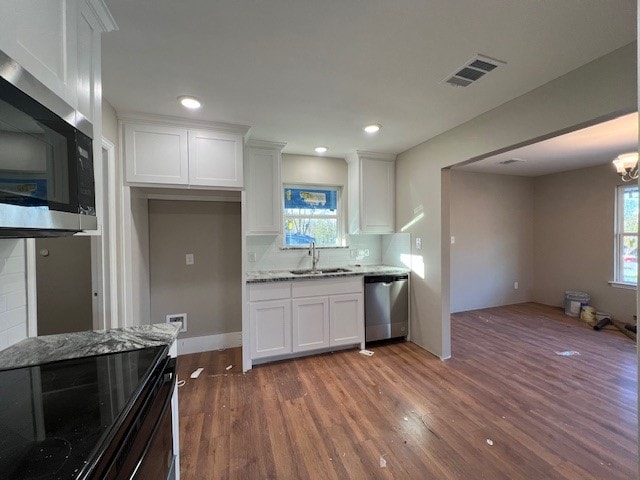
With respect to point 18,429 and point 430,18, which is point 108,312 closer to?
point 18,429

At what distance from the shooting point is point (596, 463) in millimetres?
1627

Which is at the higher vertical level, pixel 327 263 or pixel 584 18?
pixel 584 18

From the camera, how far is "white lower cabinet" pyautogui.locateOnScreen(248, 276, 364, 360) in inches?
112

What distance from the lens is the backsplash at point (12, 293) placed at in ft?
3.95

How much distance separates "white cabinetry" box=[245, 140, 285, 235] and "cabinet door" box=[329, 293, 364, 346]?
1.09m

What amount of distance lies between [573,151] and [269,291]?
431 cm

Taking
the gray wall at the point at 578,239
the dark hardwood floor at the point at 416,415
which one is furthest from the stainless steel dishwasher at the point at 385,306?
the gray wall at the point at 578,239

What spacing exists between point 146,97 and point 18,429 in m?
2.17

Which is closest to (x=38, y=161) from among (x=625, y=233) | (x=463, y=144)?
(x=463, y=144)

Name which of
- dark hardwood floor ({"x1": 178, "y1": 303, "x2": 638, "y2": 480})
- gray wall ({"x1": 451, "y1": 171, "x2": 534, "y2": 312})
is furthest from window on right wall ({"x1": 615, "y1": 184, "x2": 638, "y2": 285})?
dark hardwood floor ({"x1": 178, "y1": 303, "x2": 638, "y2": 480})

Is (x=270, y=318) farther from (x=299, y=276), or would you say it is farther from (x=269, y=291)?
(x=299, y=276)

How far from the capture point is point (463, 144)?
2.66 metres

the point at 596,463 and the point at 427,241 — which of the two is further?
the point at 427,241

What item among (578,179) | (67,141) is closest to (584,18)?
(67,141)
